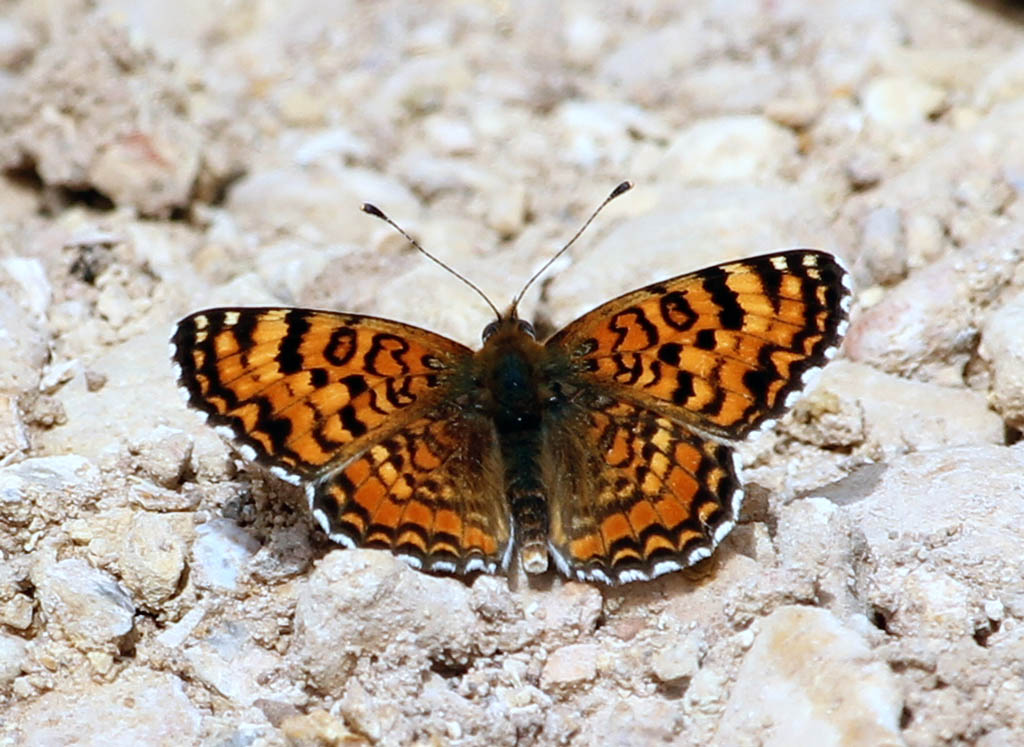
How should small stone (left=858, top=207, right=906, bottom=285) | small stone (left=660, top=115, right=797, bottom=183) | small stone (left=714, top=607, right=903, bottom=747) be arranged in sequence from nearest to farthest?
small stone (left=714, top=607, right=903, bottom=747) < small stone (left=858, top=207, right=906, bottom=285) < small stone (left=660, top=115, right=797, bottom=183)

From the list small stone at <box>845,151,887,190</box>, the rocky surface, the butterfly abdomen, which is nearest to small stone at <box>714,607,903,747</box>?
the rocky surface

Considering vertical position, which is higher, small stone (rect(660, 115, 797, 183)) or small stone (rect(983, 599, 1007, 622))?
small stone (rect(983, 599, 1007, 622))

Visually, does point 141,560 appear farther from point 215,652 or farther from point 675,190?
point 675,190

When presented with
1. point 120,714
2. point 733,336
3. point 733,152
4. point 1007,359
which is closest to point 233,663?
point 120,714

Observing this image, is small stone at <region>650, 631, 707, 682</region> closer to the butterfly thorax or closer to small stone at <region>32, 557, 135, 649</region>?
the butterfly thorax

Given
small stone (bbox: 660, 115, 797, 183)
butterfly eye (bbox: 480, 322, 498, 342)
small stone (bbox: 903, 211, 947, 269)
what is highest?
butterfly eye (bbox: 480, 322, 498, 342)

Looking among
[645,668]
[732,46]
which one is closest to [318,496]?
[645,668]

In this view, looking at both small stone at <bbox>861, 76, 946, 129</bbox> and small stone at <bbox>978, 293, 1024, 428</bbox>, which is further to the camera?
small stone at <bbox>861, 76, 946, 129</bbox>

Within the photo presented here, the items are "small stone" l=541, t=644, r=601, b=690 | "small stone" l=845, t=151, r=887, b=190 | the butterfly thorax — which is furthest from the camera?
"small stone" l=845, t=151, r=887, b=190
